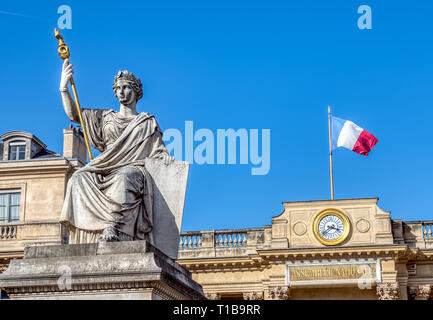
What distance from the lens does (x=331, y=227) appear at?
139ft

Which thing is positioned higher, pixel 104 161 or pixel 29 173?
pixel 29 173

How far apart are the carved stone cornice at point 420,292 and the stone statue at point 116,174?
33.6 metres

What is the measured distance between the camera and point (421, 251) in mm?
42125

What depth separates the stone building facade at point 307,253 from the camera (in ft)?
137

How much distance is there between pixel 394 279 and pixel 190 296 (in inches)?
1277

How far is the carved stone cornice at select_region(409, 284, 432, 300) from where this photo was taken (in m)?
42.1

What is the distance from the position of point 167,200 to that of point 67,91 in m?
1.80

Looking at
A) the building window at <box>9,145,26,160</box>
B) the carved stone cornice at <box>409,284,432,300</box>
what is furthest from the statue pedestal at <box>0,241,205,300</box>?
the building window at <box>9,145,26,160</box>

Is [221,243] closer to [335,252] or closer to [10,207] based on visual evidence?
[335,252]

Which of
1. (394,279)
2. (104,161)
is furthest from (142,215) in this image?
(394,279)

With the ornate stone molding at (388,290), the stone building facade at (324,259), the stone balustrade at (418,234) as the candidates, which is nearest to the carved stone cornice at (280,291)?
the stone building facade at (324,259)

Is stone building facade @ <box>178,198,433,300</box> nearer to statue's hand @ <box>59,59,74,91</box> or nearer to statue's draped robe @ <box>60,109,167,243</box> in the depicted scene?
statue's draped robe @ <box>60,109,167,243</box>

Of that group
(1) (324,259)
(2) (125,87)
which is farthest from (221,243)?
(2) (125,87)
